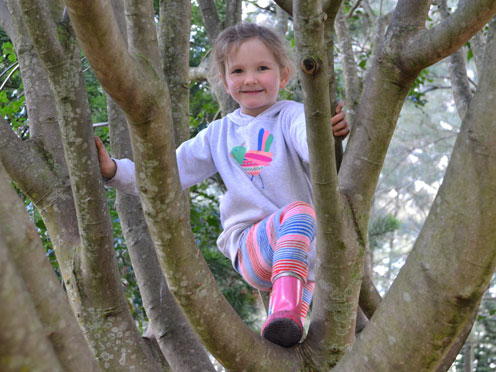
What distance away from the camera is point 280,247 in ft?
7.08

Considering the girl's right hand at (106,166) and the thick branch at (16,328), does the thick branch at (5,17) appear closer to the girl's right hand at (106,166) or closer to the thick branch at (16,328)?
the girl's right hand at (106,166)

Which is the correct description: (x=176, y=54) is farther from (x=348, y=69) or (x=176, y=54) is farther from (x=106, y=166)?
(x=348, y=69)

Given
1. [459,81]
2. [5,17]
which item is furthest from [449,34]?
[459,81]

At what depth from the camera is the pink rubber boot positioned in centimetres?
186

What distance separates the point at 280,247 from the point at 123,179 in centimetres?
67

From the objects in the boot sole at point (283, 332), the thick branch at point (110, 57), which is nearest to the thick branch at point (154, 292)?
the boot sole at point (283, 332)

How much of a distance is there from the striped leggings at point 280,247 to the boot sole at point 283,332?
268mm

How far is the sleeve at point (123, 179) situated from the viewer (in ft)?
7.56

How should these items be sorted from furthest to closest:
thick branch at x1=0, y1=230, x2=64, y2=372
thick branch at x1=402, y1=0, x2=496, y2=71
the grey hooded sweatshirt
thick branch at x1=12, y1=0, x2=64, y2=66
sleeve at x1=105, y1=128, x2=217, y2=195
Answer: sleeve at x1=105, y1=128, x2=217, y2=195 < the grey hooded sweatshirt < thick branch at x1=12, y1=0, x2=64, y2=66 < thick branch at x1=402, y1=0, x2=496, y2=71 < thick branch at x1=0, y1=230, x2=64, y2=372

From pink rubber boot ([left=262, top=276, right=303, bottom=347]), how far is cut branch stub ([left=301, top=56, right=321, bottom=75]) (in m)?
0.90

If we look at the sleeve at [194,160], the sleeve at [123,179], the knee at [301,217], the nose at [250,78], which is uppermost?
the nose at [250,78]

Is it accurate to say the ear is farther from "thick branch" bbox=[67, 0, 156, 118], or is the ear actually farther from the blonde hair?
"thick branch" bbox=[67, 0, 156, 118]

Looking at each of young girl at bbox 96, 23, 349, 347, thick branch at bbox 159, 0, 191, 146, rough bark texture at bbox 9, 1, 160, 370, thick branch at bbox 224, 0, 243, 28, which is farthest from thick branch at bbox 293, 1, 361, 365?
thick branch at bbox 224, 0, 243, 28

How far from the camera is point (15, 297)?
0.74 meters
